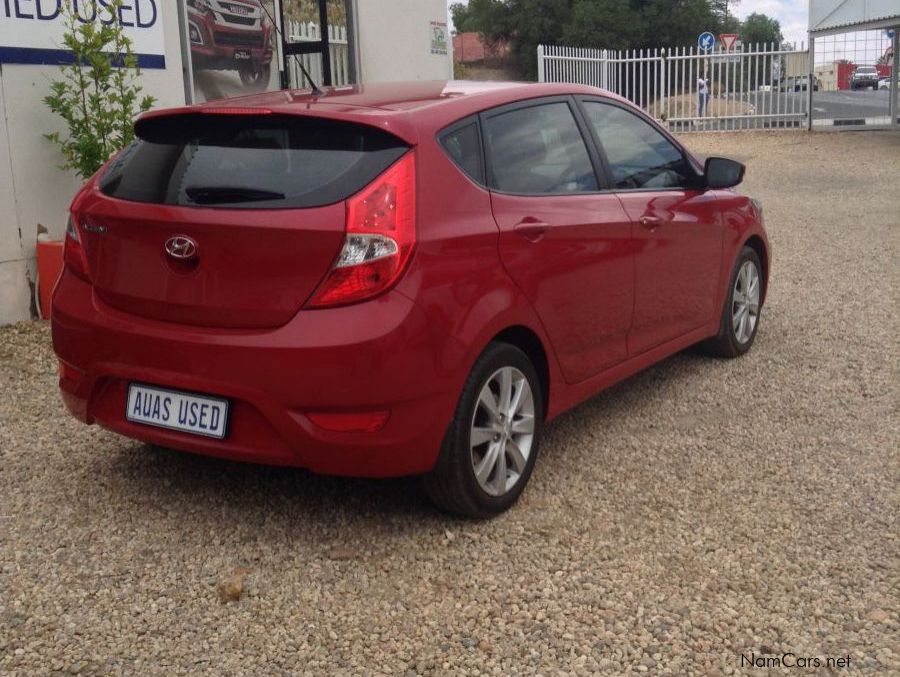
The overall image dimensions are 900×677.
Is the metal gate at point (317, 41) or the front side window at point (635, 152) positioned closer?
the front side window at point (635, 152)

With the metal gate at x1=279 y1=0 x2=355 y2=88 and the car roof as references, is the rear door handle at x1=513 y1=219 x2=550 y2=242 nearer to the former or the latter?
the car roof

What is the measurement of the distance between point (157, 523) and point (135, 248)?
40.9 inches

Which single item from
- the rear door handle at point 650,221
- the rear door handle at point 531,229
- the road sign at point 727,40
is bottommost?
the rear door handle at point 650,221

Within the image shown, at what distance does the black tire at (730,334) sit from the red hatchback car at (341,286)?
187 centimetres

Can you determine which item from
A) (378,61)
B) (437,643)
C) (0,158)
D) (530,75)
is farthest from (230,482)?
(530,75)

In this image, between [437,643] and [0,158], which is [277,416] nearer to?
[437,643]

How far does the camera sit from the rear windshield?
3.77 m

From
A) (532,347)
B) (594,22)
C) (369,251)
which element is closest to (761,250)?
(532,347)

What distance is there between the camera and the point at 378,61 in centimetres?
1204

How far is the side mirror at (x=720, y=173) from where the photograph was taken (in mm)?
5785

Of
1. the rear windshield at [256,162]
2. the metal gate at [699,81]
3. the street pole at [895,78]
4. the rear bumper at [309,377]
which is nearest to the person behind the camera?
the rear bumper at [309,377]

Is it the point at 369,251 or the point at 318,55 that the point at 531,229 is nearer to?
the point at 369,251

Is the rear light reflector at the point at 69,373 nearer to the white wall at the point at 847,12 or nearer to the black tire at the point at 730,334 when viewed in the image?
the black tire at the point at 730,334

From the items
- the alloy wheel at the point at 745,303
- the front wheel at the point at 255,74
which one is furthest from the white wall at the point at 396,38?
the alloy wheel at the point at 745,303
